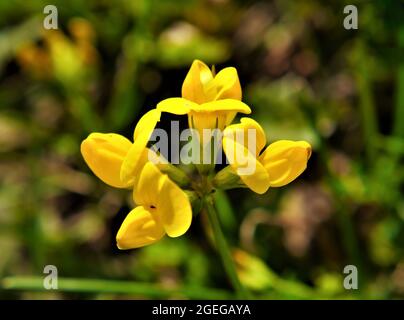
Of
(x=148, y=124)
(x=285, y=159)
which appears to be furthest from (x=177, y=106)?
(x=285, y=159)

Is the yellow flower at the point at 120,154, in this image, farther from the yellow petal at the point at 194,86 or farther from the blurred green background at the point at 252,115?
the blurred green background at the point at 252,115

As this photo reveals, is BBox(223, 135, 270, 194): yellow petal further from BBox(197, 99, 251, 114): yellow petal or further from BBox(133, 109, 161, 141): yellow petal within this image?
BBox(133, 109, 161, 141): yellow petal

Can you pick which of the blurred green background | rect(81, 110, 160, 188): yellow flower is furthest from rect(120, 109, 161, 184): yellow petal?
the blurred green background

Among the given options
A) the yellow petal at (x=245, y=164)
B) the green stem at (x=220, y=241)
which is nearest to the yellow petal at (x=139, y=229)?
the green stem at (x=220, y=241)

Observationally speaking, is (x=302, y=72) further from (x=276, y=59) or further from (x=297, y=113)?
(x=297, y=113)

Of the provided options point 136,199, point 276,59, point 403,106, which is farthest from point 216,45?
point 136,199

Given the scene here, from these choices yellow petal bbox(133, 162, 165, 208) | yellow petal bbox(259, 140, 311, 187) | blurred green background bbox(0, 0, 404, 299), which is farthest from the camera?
blurred green background bbox(0, 0, 404, 299)
